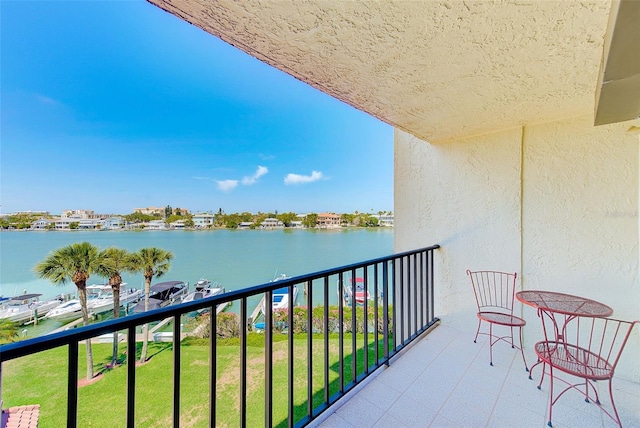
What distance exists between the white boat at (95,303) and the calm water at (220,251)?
763 millimetres

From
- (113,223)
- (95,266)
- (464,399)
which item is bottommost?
(95,266)

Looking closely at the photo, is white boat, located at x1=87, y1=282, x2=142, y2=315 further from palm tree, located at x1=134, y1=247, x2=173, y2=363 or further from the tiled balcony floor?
the tiled balcony floor

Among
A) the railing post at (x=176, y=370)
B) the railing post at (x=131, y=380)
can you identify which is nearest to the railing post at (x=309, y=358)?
the railing post at (x=176, y=370)

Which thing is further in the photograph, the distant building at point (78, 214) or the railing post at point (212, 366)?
the distant building at point (78, 214)

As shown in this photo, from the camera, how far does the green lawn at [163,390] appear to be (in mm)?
5422

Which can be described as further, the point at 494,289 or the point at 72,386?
the point at 494,289

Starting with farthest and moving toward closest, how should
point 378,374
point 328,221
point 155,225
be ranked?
point 155,225 → point 328,221 → point 378,374

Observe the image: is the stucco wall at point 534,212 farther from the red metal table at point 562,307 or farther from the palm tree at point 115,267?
the palm tree at point 115,267

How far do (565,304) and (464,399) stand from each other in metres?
1.12

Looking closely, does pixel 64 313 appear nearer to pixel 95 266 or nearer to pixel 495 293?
pixel 95 266

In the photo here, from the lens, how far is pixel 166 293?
1359cm

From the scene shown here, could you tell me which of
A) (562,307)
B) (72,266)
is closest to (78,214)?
(72,266)

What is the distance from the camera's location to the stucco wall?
219cm

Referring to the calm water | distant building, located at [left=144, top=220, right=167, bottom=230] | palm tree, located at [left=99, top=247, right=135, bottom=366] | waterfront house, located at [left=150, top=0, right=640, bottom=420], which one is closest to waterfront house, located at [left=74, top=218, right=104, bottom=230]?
the calm water
